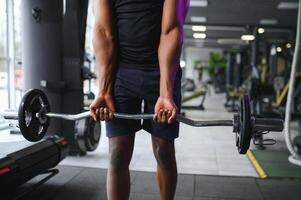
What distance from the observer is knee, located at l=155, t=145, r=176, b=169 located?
1.21 meters

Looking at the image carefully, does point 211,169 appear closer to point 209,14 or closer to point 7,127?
point 7,127

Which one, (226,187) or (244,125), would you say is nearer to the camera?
(244,125)

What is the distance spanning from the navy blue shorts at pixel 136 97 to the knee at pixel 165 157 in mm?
50

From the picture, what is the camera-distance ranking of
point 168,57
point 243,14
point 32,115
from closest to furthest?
point 168,57
point 32,115
point 243,14

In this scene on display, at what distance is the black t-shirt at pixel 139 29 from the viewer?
116 centimetres

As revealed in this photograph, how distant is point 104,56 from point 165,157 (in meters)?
0.42

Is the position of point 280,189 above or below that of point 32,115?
below

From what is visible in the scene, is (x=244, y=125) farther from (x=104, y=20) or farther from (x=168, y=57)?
(x=104, y=20)

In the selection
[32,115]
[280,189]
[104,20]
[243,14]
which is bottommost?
[280,189]

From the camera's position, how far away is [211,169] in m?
2.61

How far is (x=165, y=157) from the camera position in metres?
1.23

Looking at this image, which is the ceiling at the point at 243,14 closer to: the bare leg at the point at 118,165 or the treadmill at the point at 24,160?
the treadmill at the point at 24,160

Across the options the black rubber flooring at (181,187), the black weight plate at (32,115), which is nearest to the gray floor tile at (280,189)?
the black rubber flooring at (181,187)

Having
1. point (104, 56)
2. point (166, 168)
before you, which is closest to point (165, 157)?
point (166, 168)
